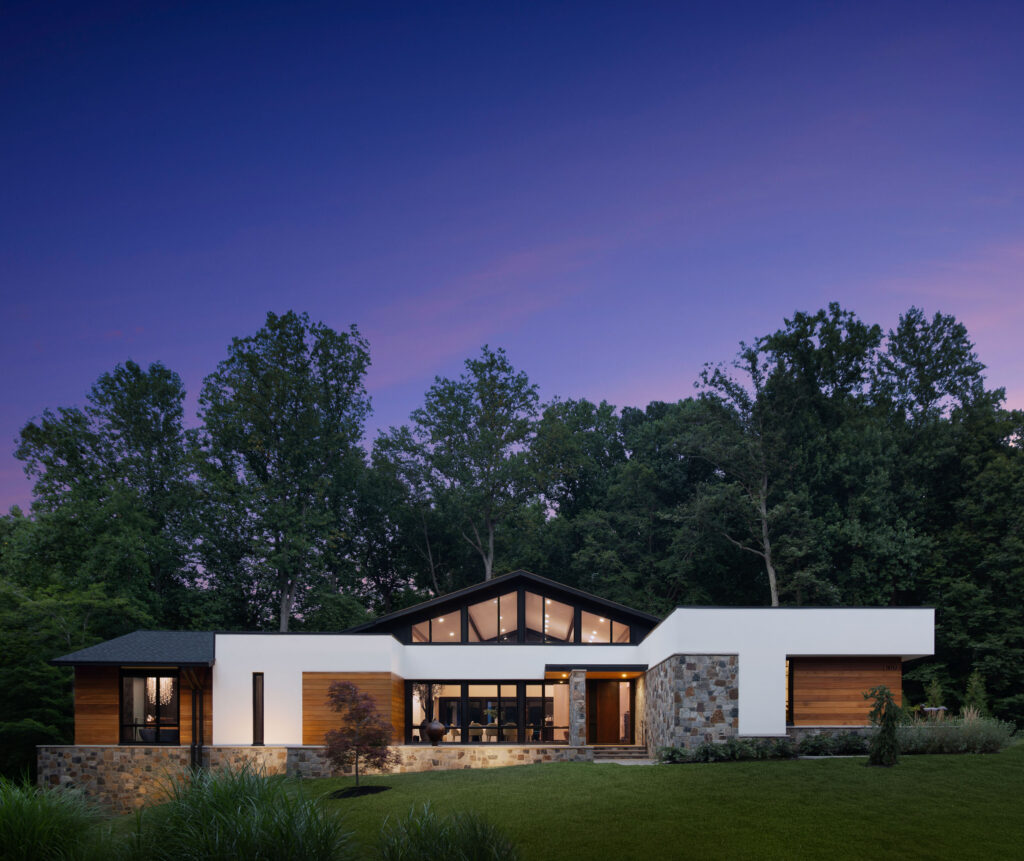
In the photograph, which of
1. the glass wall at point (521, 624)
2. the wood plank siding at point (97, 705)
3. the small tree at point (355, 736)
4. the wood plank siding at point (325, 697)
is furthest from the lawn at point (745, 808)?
the wood plank siding at point (97, 705)

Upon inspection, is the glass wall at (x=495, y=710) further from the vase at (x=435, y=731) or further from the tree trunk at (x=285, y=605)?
the tree trunk at (x=285, y=605)

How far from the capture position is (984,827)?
10.9 metres

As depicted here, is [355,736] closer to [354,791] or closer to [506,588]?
[354,791]

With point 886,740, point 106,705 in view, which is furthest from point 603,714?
point 106,705

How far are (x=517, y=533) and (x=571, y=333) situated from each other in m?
14.0

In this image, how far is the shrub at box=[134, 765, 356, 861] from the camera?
7016mm

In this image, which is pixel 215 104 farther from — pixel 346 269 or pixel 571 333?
pixel 571 333

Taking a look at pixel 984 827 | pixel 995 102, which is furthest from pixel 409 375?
pixel 984 827

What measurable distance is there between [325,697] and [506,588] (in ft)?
21.2

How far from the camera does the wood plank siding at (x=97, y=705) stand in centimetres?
2111

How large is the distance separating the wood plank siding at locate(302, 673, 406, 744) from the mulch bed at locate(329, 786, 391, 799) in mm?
4317

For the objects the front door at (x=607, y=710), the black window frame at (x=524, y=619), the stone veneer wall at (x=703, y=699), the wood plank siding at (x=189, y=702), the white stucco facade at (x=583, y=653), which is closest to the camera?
the stone veneer wall at (x=703, y=699)

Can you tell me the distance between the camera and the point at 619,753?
21.3 m

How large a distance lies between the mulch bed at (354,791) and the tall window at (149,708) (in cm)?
780
